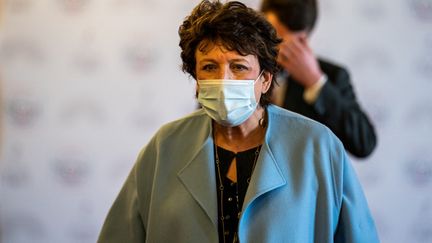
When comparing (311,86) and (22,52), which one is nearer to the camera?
(311,86)

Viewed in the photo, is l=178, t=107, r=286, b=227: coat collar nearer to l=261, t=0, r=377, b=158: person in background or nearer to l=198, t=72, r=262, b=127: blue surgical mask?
l=198, t=72, r=262, b=127: blue surgical mask

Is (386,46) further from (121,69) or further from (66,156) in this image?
(66,156)

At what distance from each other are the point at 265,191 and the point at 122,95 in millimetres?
1655

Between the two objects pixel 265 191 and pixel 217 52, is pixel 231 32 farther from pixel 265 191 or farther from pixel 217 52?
pixel 265 191

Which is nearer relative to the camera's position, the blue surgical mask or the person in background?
the blue surgical mask

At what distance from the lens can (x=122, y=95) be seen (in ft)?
8.74

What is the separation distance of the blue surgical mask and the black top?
0.28 ft

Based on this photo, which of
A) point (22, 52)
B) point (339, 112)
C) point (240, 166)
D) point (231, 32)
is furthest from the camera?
point (22, 52)

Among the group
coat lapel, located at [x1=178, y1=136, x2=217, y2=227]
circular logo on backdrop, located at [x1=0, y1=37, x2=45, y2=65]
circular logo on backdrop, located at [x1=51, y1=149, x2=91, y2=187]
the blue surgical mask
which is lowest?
circular logo on backdrop, located at [x1=51, y1=149, x2=91, y2=187]

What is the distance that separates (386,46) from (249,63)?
1.65 meters

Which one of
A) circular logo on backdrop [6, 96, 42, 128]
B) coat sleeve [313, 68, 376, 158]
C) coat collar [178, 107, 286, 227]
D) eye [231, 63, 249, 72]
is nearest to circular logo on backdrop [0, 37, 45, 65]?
circular logo on backdrop [6, 96, 42, 128]

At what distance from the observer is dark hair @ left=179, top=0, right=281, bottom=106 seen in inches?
45.1

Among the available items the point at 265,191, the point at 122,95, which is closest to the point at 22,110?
the point at 122,95

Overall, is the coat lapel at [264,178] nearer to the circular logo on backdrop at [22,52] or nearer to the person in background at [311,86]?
the person in background at [311,86]
